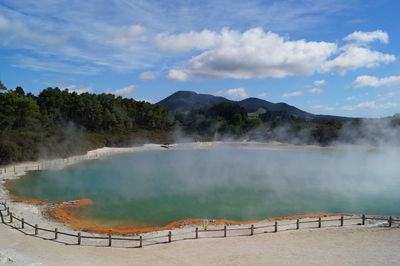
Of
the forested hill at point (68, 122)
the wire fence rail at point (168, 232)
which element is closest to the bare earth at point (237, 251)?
the wire fence rail at point (168, 232)

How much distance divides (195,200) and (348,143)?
44795mm

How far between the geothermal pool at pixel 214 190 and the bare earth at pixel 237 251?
403cm

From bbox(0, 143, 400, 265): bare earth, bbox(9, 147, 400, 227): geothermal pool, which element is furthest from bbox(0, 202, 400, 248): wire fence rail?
bbox(9, 147, 400, 227): geothermal pool

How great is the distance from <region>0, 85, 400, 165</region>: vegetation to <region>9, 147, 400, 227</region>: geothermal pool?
707 cm

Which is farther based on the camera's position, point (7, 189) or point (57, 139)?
point (57, 139)

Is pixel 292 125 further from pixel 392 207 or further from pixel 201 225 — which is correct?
pixel 201 225

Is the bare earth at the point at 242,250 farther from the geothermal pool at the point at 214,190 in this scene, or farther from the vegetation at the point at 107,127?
the vegetation at the point at 107,127

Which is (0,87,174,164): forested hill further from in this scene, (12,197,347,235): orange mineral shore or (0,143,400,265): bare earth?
(0,143,400,265): bare earth

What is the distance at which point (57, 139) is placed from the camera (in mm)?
40000

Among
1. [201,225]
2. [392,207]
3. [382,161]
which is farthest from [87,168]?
[382,161]

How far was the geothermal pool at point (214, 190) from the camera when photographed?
17891 millimetres

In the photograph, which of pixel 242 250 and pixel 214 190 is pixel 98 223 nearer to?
pixel 242 250

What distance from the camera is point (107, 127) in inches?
2419

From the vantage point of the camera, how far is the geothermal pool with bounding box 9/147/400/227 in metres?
17.9
